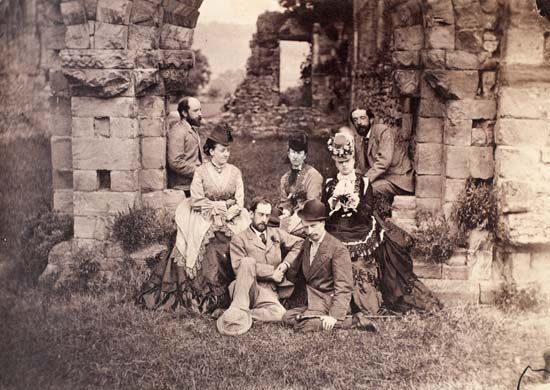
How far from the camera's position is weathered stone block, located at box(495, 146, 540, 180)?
626cm

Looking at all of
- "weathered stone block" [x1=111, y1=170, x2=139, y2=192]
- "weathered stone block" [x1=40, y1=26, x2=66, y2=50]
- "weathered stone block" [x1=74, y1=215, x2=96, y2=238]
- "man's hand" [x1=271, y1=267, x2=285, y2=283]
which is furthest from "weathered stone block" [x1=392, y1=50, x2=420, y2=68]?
"weathered stone block" [x1=74, y1=215, x2=96, y2=238]

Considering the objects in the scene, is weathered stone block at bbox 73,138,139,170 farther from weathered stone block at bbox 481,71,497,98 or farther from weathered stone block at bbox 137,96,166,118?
weathered stone block at bbox 481,71,497,98

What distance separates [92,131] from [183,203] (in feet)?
4.05

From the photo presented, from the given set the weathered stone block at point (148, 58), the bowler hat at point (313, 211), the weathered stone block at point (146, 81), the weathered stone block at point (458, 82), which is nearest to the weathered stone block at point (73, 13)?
the weathered stone block at point (148, 58)

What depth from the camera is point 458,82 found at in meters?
6.75

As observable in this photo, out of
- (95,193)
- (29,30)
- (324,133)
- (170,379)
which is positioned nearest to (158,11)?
(29,30)

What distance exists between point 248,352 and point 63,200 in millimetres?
3019

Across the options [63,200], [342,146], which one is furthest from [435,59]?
[63,200]

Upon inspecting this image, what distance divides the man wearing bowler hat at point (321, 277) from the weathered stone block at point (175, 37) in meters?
2.53

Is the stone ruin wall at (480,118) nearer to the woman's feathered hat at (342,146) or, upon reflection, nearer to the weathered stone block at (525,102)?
the weathered stone block at (525,102)

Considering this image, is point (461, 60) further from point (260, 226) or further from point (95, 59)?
point (95, 59)

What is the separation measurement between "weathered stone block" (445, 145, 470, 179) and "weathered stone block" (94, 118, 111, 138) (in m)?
3.53

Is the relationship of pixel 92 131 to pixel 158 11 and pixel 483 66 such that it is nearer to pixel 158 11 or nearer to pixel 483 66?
pixel 158 11

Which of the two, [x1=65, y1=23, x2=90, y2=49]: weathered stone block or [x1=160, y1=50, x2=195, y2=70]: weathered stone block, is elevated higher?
[x1=65, y1=23, x2=90, y2=49]: weathered stone block
